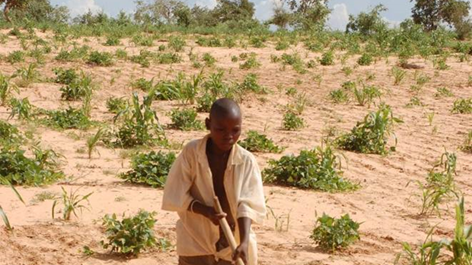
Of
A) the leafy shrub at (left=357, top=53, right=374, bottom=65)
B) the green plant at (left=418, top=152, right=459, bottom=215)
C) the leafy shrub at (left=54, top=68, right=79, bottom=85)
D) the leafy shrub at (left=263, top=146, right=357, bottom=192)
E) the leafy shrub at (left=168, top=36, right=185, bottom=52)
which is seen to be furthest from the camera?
the leafy shrub at (left=168, top=36, right=185, bottom=52)

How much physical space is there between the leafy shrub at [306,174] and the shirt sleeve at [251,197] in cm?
355

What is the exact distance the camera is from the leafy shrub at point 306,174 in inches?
264

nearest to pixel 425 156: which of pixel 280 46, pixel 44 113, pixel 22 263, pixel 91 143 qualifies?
pixel 91 143

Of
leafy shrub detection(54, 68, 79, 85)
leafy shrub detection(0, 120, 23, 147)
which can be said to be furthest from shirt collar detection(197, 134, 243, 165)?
leafy shrub detection(54, 68, 79, 85)

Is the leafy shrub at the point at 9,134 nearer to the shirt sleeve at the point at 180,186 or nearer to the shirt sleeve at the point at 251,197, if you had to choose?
the shirt sleeve at the point at 180,186

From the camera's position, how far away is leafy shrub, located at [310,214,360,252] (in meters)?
4.93

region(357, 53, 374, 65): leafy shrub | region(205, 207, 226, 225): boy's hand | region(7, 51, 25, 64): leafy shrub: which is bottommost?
region(205, 207, 226, 225): boy's hand

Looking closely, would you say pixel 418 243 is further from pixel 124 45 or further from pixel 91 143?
pixel 124 45

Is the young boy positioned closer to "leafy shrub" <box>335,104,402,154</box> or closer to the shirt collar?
the shirt collar

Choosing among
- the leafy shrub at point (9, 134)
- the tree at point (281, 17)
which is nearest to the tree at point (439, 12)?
the tree at point (281, 17)

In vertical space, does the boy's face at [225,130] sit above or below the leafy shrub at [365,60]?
below

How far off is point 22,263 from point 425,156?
5.56m

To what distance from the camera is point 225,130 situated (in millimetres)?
2934

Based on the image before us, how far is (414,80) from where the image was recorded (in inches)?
579
